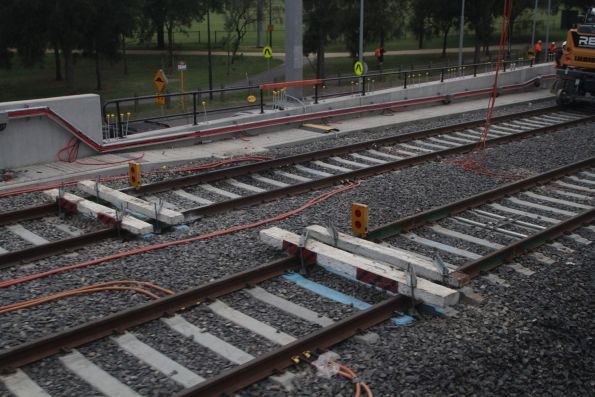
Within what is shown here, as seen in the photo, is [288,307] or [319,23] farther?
[319,23]

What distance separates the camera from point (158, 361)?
648 cm

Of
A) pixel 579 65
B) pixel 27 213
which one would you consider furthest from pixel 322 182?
pixel 579 65

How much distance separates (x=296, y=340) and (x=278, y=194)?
5.59 metres

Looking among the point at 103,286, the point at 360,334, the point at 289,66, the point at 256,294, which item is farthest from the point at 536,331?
the point at 289,66

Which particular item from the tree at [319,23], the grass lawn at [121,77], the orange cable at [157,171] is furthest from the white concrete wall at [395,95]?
the grass lawn at [121,77]

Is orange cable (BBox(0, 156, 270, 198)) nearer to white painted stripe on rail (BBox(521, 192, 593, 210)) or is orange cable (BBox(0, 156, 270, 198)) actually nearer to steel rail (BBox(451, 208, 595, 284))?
white painted stripe on rail (BBox(521, 192, 593, 210))

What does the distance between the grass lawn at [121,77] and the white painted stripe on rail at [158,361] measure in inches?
1378

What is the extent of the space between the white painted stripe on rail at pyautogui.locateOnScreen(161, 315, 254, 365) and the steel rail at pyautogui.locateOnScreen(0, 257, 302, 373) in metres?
0.19

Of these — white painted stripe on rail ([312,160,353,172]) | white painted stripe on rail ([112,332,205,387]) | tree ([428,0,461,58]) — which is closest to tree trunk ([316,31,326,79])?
tree ([428,0,461,58])

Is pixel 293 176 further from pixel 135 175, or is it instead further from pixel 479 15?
pixel 479 15

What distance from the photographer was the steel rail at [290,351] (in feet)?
19.3

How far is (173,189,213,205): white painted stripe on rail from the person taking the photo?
11781mm

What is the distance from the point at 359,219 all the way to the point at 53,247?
401 cm

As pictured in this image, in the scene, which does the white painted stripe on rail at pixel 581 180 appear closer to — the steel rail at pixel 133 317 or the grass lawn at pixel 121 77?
the steel rail at pixel 133 317
